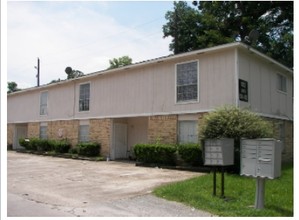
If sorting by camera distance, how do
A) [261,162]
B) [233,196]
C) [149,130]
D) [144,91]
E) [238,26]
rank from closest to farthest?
[261,162]
[233,196]
[149,130]
[144,91]
[238,26]

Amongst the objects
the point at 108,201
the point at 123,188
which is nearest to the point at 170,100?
the point at 123,188

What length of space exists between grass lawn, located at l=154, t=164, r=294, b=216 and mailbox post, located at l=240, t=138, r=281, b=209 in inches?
17.8

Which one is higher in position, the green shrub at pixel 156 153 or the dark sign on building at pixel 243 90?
the dark sign on building at pixel 243 90

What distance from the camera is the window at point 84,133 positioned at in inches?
887

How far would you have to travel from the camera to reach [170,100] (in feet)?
56.5

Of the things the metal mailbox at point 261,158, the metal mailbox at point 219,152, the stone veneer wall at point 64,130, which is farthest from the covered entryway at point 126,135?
the metal mailbox at point 261,158

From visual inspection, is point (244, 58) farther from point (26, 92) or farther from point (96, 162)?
point (26, 92)

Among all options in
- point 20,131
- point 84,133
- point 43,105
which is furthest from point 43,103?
point 84,133

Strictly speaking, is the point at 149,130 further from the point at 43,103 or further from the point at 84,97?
the point at 43,103

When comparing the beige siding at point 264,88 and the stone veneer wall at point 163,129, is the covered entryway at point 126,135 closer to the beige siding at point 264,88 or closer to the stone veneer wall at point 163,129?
the stone veneer wall at point 163,129

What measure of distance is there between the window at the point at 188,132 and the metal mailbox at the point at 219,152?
6.37 m

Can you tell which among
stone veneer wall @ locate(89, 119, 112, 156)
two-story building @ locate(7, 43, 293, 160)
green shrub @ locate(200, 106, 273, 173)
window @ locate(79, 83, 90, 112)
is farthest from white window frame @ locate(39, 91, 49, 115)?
green shrub @ locate(200, 106, 273, 173)

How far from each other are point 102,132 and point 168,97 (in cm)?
561

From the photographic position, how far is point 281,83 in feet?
63.5
